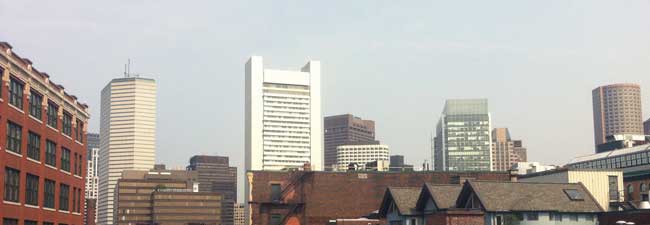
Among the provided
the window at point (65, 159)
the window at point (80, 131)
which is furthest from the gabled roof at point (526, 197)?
the window at point (80, 131)

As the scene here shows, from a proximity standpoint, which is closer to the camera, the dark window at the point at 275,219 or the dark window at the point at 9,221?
the dark window at the point at 9,221

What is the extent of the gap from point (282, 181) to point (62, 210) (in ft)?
86.5

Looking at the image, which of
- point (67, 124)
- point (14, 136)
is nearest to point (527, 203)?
point (14, 136)

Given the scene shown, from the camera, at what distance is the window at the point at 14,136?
55281mm

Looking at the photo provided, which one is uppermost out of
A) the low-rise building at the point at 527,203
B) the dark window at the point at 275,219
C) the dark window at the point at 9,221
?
the low-rise building at the point at 527,203

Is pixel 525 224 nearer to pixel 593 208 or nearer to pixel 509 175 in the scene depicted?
pixel 593 208

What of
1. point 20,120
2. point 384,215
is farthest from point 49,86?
point 384,215

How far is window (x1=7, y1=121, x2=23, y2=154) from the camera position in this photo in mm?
55281

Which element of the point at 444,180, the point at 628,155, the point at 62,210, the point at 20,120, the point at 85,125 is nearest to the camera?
the point at 20,120

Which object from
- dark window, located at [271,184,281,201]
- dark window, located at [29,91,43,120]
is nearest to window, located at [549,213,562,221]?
dark window, located at [271,184,281,201]

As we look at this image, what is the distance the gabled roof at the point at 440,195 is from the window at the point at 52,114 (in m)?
31.1

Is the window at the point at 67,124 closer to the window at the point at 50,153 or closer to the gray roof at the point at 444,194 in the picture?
the window at the point at 50,153

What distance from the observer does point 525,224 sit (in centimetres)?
5625

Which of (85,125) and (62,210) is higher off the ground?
(85,125)
